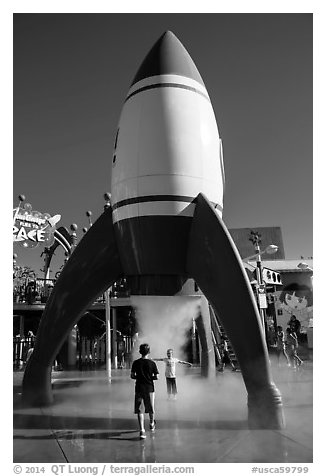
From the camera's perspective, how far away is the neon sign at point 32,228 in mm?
22141

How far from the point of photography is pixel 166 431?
606cm

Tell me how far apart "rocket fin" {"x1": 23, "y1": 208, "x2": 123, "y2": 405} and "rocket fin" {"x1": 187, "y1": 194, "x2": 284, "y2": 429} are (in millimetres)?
1933

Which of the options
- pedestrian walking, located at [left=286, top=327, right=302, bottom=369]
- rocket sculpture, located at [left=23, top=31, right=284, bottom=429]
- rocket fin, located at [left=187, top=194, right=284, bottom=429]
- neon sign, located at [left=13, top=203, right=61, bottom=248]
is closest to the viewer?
rocket fin, located at [left=187, top=194, right=284, bottom=429]

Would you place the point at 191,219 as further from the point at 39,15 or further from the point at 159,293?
the point at 39,15

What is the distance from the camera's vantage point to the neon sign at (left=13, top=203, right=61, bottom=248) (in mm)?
22141

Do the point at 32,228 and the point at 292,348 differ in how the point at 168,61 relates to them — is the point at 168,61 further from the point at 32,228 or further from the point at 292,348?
the point at 32,228

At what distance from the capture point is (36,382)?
326 inches

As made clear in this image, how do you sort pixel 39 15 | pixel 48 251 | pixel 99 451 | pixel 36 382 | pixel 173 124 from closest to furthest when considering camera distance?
pixel 99 451
pixel 39 15
pixel 173 124
pixel 36 382
pixel 48 251

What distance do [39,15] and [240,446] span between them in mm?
7249

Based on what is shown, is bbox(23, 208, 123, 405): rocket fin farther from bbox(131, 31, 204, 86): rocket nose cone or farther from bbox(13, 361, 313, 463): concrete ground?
bbox(131, 31, 204, 86): rocket nose cone

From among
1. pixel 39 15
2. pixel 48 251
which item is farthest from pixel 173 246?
pixel 48 251

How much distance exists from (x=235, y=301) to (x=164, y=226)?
6.41 ft

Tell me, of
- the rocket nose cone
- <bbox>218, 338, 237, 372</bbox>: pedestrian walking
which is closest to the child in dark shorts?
the rocket nose cone

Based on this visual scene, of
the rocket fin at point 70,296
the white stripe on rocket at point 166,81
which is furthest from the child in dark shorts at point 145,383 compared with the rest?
the white stripe on rocket at point 166,81
